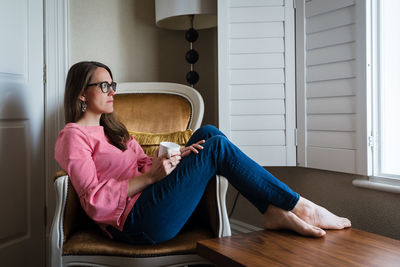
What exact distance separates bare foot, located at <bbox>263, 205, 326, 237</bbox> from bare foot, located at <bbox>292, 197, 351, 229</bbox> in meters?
0.03

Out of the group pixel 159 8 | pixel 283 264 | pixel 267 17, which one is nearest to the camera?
pixel 283 264

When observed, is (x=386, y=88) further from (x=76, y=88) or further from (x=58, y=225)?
(x=58, y=225)

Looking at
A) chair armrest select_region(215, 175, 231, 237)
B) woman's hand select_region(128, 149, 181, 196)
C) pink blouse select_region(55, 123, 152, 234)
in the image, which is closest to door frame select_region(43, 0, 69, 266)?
pink blouse select_region(55, 123, 152, 234)

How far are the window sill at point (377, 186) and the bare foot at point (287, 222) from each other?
0.47 m

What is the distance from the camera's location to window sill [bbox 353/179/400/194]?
1.58 m

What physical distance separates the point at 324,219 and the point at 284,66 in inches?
36.4

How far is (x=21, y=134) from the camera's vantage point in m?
1.96

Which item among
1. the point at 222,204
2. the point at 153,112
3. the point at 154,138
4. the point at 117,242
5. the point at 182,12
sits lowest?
the point at 117,242

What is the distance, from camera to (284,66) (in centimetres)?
202

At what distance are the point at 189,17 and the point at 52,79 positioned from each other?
900 millimetres

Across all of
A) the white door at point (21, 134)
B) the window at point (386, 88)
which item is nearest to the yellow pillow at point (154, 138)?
the white door at point (21, 134)

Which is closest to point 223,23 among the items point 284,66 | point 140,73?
point 284,66

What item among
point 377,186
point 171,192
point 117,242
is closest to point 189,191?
point 171,192

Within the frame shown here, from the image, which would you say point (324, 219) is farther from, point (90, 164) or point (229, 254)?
point (90, 164)
